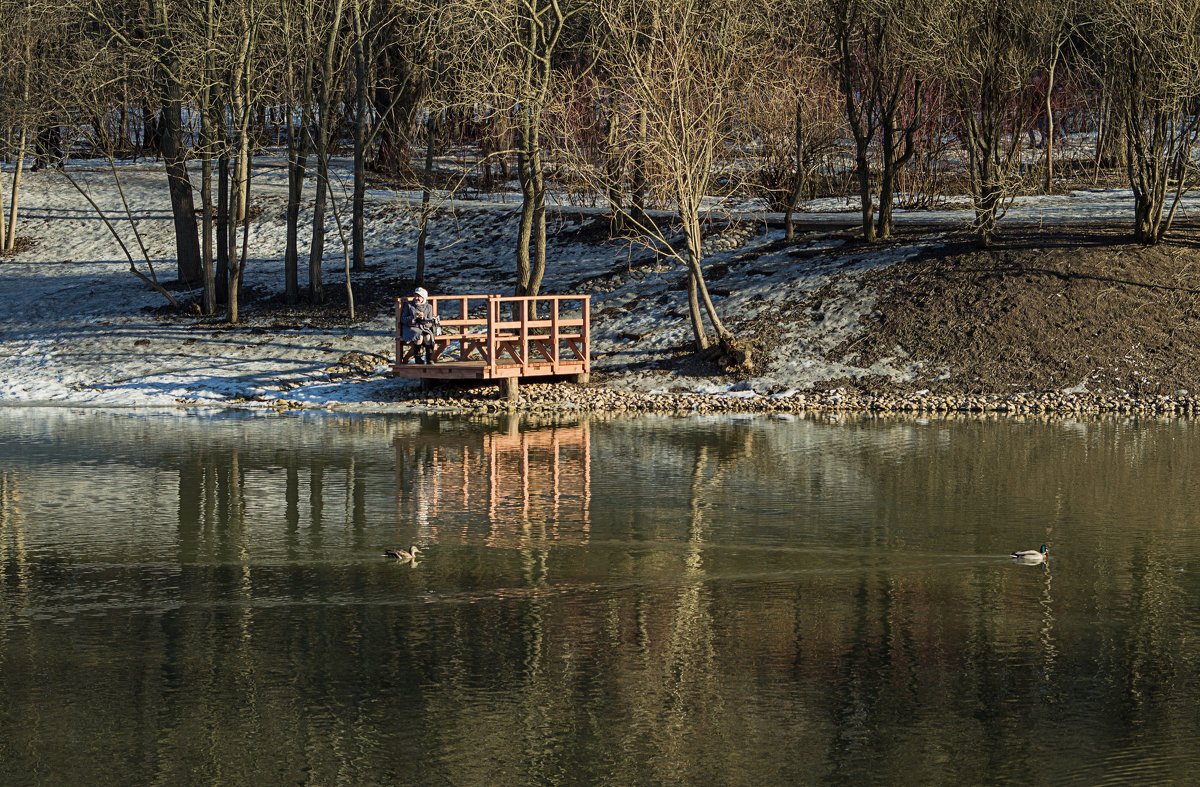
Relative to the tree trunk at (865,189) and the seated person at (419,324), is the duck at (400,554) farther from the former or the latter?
the tree trunk at (865,189)

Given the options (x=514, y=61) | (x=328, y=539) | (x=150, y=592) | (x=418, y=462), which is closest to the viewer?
(x=150, y=592)

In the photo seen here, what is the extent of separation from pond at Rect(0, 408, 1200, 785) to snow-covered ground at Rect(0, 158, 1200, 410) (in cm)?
735

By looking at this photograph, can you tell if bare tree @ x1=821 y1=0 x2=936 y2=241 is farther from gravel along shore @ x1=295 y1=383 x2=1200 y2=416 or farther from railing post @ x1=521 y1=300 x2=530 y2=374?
railing post @ x1=521 y1=300 x2=530 y2=374

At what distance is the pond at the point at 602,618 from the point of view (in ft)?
26.5

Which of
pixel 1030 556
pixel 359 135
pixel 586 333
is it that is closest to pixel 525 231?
pixel 586 333

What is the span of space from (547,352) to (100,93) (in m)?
16.3

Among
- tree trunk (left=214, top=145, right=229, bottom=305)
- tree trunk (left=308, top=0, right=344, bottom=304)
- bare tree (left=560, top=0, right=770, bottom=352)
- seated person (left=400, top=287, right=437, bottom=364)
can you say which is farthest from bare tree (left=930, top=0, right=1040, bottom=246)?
tree trunk (left=214, top=145, right=229, bottom=305)

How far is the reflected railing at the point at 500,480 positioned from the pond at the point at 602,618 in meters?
0.08

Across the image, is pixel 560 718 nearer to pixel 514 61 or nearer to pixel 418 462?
pixel 418 462

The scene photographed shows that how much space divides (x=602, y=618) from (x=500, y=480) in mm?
6133

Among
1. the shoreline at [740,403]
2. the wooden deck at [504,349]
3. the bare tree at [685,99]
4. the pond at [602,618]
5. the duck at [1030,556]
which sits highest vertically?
the bare tree at [685,99]

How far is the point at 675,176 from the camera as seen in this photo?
25.1 m

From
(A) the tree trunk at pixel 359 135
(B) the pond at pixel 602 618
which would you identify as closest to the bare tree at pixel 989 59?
(B) the pond at pixel 602 618

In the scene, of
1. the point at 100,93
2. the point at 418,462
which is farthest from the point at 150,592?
the point at 100,93
